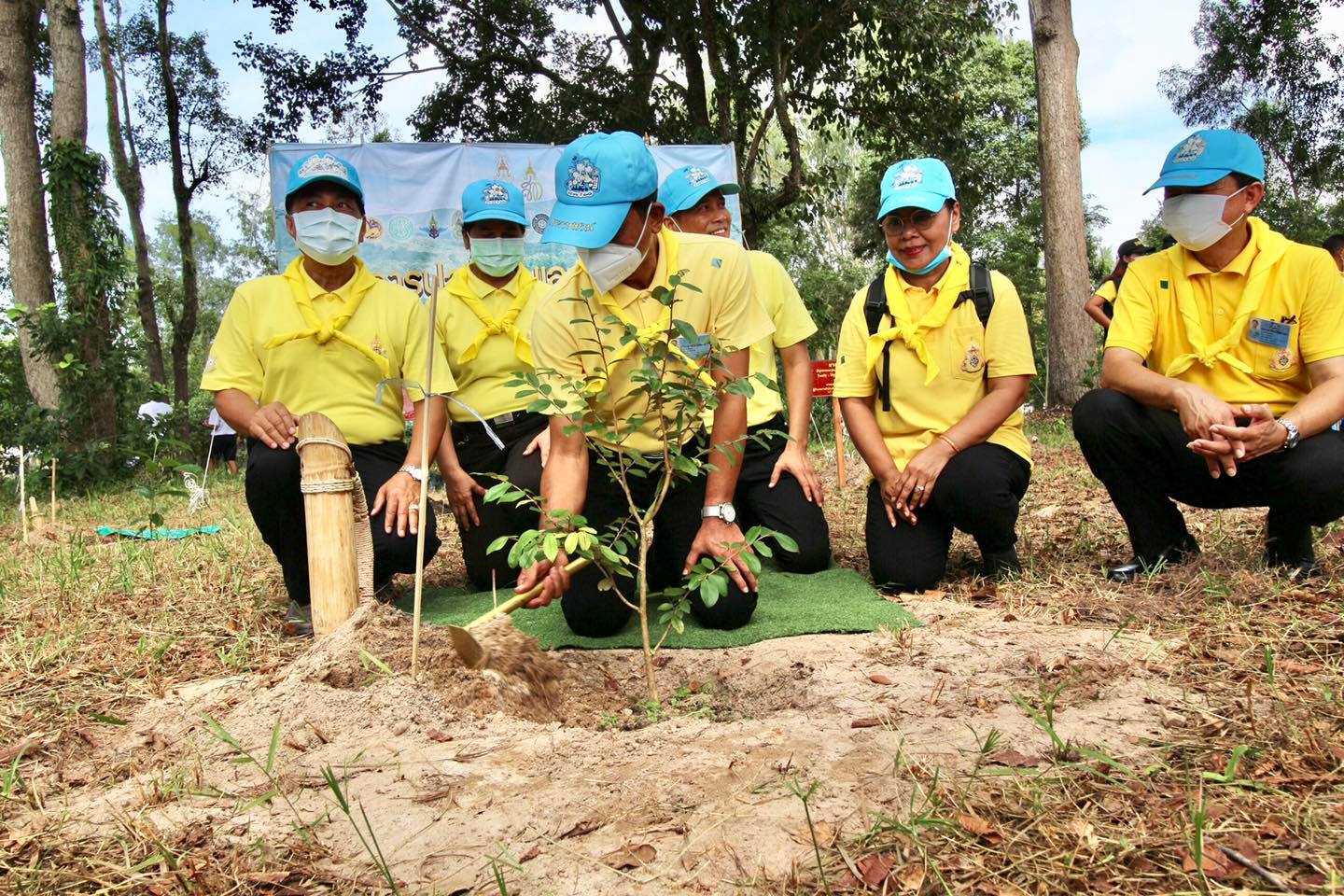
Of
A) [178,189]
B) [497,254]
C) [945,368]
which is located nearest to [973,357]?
[945,368]

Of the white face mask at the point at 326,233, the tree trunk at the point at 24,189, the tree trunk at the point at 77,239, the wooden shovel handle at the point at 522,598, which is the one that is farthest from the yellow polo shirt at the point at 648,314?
the tree trunk at the point at 24,189

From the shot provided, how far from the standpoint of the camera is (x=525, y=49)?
45.5 feet

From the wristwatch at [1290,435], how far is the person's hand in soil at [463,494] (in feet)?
9.20

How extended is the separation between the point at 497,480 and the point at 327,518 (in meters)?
1.05

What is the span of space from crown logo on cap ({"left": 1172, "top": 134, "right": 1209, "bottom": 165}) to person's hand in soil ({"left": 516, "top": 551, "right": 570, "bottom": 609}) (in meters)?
2.37

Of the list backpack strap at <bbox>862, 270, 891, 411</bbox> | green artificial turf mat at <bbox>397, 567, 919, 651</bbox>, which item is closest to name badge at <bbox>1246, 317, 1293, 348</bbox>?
backpack strap at <bbox>862, 270, 891, 411</bbox>

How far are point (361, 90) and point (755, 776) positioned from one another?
46.6 feet

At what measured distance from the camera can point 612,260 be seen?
9.51 ft

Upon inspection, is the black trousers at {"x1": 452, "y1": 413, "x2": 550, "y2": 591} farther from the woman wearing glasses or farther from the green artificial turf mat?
the woman wearing glasses

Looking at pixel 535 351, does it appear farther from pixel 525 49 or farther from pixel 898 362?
pixel 525 49

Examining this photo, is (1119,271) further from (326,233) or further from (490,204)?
(326,233)

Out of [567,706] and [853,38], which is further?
[853,38]

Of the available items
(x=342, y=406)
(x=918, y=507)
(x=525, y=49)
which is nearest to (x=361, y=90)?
(x=525, y=49)

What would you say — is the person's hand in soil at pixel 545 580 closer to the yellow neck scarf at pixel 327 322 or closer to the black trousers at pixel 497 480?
the black trousers at pixel 497 480
